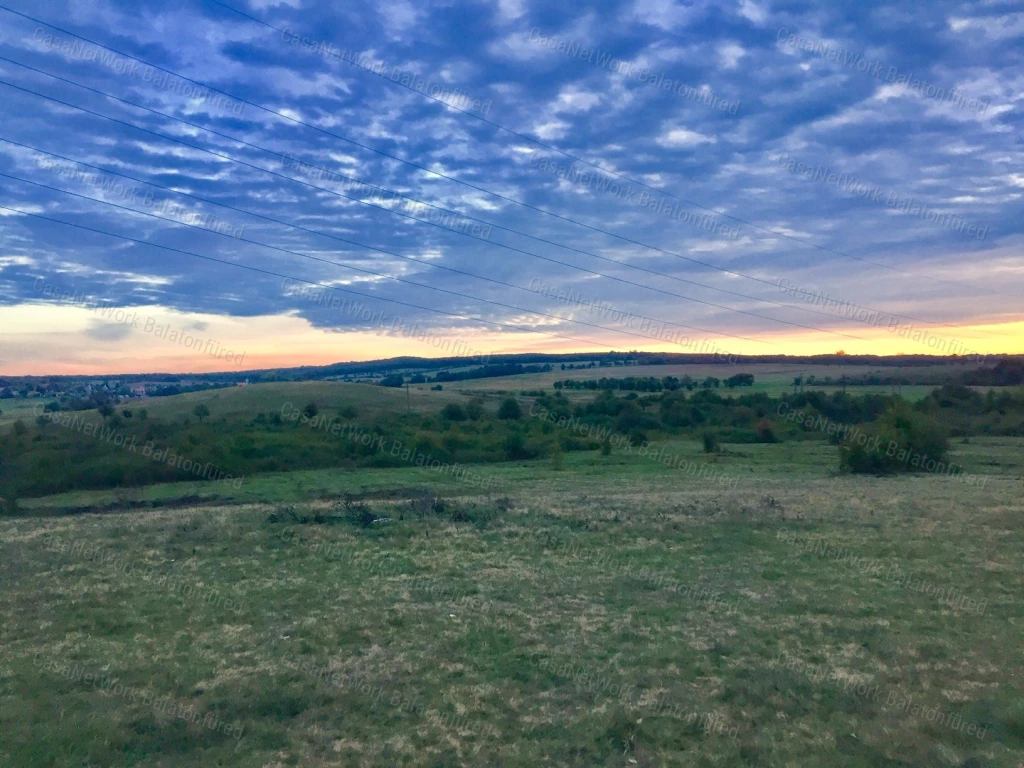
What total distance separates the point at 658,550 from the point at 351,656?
28.3 ft

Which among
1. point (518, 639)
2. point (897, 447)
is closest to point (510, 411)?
point (897, 447)

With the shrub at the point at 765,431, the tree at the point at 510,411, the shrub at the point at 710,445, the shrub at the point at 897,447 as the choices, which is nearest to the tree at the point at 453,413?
the tree at the point at 510,411

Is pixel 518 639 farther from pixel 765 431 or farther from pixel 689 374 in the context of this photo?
pixel 689 374

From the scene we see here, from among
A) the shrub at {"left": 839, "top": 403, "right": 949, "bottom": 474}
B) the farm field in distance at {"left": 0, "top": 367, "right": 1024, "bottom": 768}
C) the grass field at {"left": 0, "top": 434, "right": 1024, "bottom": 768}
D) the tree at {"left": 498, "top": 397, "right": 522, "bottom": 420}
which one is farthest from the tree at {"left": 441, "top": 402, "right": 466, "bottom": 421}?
the grass field at {"left": 0, "top": 434, "right": 1024, "bottom": 768}

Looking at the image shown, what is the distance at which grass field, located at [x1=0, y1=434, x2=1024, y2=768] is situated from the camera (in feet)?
23.5

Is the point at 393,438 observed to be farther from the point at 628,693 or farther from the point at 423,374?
the point at 423,374

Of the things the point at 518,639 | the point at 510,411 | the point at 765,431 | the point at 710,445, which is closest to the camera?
the point at 518,639

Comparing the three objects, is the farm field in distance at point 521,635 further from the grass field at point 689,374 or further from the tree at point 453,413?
the grass field at point 689,374

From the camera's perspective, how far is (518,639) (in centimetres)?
1025

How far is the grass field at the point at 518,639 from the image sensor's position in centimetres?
718

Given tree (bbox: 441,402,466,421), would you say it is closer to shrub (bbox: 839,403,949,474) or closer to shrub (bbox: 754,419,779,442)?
shrub (bbox: 754,419,779,442)

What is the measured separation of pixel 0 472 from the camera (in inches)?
1344

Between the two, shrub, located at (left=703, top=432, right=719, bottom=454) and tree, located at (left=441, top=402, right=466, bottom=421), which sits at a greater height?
tree, located at (left=441, top=402, right=466, bottom=421)

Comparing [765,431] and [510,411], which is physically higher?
[510,411]
